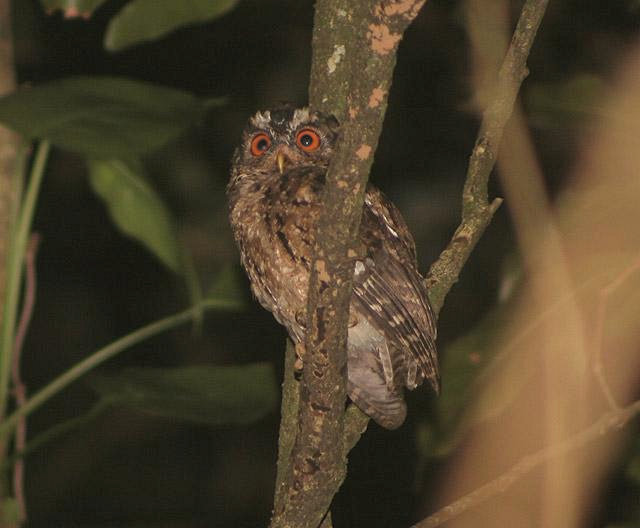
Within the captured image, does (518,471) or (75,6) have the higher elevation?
(75,6)

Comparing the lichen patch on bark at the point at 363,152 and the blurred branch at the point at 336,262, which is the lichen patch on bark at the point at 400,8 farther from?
the lichen patch on bark at the point at 363,152

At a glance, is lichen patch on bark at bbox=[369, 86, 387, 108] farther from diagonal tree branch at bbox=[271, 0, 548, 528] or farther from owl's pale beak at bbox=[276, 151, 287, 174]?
owl's pale beak at bbox=[276, 151, 287, 174]

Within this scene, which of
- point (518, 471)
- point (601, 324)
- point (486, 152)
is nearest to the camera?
point (518, 471)

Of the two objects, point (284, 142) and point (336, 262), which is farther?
point (284, 142)

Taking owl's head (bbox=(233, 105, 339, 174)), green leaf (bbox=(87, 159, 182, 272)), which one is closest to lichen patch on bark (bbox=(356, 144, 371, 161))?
owl's head (bbox=(233, 105, 339, 174))

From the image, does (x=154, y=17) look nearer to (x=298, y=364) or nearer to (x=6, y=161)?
(x=6, y=161)

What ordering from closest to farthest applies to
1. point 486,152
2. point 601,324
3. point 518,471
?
point 518,471 < point 601,324 < point 486,152

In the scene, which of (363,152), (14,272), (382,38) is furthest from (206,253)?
(382,38)

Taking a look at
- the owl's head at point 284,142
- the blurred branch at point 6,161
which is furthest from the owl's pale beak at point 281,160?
the blurred branch at point 6,161
